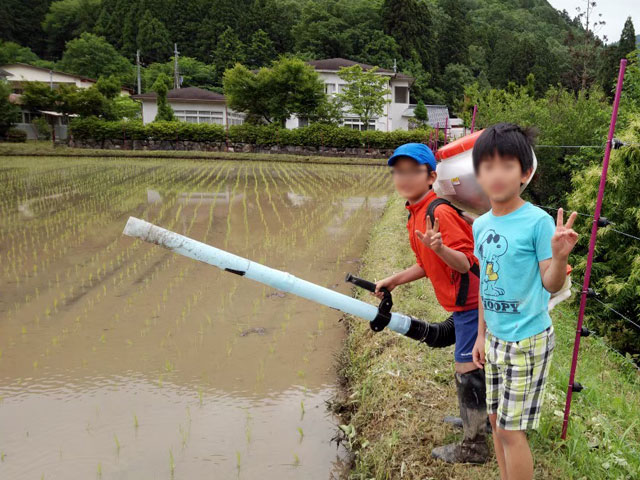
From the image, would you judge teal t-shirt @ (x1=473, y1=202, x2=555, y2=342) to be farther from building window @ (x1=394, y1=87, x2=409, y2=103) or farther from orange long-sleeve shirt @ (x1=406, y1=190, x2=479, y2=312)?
building window @ (x1=394, y1=87, x2=409, y2=103)

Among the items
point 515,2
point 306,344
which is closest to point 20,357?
point 306,344

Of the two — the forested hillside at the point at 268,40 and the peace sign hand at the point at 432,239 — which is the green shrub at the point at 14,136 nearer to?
the forested hillside at the point at 268,40

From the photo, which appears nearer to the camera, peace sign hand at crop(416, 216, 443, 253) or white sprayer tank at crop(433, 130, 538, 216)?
peace sign hand at crop(416, 216, 443, 253)

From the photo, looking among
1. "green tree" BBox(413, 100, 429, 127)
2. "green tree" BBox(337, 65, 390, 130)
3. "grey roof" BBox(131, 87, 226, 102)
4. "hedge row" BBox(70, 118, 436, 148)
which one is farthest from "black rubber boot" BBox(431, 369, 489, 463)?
"green tree" BBox(413, 100, 429, 127)

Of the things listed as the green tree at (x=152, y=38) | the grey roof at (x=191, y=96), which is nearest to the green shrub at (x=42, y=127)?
the grey roof at (x=191, y=96)

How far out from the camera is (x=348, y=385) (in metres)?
3.67

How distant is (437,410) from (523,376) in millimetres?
1143

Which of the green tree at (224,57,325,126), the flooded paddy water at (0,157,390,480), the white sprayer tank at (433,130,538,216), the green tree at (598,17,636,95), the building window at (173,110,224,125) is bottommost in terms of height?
the flooded paddy water at (0,157,390,480)

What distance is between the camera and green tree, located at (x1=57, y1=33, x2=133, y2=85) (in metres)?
49.7

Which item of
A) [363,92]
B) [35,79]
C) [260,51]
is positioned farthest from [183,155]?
[260,51]

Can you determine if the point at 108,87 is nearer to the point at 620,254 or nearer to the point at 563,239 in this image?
the point at 620,254

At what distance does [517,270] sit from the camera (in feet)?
5.72

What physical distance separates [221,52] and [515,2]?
56189 mm

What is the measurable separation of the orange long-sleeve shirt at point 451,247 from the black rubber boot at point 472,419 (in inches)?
12.3
